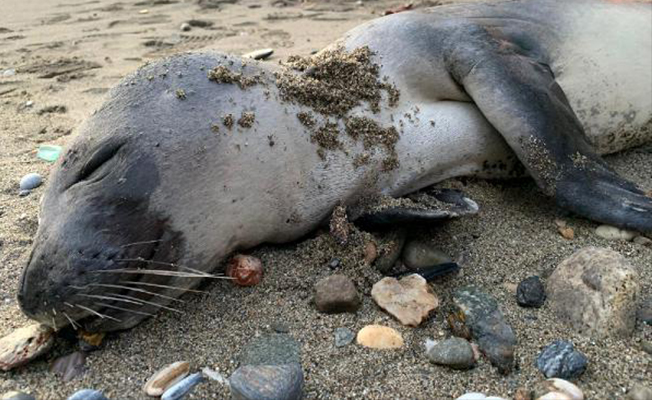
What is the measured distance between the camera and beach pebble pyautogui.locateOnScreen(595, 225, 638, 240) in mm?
2150

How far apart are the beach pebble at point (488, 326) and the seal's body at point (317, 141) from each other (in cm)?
58

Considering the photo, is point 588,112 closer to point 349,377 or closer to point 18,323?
point 349,377

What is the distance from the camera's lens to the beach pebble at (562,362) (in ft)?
4.91

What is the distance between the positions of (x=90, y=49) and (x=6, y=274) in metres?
3.34

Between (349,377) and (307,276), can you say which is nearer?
(349,377)

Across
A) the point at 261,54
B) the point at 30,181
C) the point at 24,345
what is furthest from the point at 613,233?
the point at 261,54

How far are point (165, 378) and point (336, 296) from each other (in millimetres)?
518

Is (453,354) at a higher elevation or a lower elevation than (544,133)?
lower

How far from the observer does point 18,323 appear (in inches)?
70.2

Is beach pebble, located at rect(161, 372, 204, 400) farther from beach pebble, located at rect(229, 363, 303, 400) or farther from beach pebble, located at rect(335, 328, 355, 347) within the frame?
beach pebble, located at rect(335, 328, 355, 347)

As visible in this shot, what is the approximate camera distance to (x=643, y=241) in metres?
2.13

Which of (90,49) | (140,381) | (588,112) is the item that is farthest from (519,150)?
(90,49)

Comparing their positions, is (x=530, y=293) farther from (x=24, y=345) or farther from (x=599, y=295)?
(x=24, y=345)

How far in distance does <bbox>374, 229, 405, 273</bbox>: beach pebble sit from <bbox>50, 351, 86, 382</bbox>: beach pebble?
91 cm
